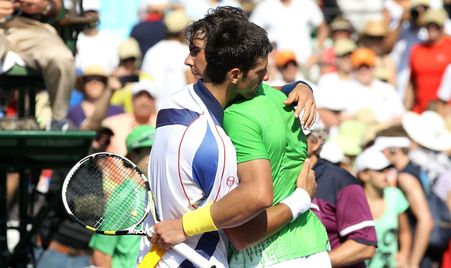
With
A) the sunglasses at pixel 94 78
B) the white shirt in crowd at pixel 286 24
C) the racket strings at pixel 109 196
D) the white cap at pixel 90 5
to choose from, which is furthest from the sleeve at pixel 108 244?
the white shirt in crowd at pixel 286 24

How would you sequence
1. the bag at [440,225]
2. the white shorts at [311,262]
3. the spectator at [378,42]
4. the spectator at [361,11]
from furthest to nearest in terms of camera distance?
1. the spectator at [361,11]
2. the spectator at [378,42]
3. the bag at [440,225]
4. the white shorts at [311,262]

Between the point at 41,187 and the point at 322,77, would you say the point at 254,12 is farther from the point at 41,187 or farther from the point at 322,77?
the point at 41,187

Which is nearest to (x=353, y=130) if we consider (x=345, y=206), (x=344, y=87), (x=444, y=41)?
(x=344, y=87)

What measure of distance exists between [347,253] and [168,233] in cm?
212

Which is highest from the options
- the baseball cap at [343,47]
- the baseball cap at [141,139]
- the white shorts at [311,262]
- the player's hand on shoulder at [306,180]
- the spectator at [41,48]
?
the player's hand on shoulder at [306,180]

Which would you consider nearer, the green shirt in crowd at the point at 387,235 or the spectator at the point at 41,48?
the spectator at the point at 41,48

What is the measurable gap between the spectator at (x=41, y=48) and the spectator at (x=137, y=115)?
1.96m

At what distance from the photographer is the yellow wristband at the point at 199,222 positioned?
537 centimetres

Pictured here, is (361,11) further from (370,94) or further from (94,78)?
(94,78)

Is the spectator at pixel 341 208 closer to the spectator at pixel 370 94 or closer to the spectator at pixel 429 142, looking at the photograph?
the spectator at pixel 429 142

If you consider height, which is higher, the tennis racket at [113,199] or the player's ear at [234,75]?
Answer: the player's ear at [234,75]

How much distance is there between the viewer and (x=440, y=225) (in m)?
10.4

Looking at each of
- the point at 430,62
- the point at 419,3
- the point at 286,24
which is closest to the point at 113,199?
the point at 286,24

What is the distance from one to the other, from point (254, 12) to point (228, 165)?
8.80m
